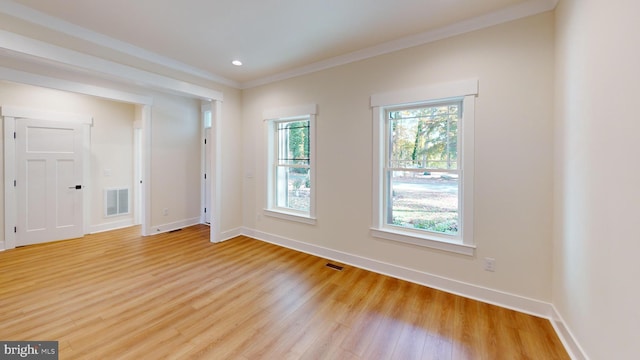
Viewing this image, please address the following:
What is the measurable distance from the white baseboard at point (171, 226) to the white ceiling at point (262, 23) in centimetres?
298

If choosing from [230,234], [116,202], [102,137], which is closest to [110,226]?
[116,202]

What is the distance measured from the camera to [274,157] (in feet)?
14.3

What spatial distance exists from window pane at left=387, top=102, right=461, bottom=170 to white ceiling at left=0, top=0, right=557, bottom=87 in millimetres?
783

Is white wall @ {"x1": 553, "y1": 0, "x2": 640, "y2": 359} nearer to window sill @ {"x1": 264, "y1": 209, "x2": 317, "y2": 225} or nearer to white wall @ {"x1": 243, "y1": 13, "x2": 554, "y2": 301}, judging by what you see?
white wall @ {"x1": 243, "y1": 13, "x2": 554, "y2": 301}

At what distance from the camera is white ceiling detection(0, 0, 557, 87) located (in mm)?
2258

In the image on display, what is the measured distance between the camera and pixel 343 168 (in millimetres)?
3402

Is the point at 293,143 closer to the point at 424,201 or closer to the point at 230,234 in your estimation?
the point at 230,234

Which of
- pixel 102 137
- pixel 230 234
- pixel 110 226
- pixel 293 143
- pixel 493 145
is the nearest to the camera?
pixel 493 145

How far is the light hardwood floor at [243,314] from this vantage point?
5.97 feet

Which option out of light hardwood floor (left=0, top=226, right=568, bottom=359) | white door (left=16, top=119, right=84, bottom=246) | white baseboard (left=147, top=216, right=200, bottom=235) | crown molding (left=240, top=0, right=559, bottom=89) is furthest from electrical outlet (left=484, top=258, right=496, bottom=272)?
white door (left=16, top=119, right=84, bottom=246)

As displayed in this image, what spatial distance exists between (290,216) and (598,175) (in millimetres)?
3356

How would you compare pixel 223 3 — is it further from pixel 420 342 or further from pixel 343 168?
pixel 420 342

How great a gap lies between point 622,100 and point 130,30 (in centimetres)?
410

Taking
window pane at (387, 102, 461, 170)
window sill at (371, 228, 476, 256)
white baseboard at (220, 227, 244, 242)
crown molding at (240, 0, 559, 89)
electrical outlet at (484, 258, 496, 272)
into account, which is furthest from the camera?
white baseboard at (220, 227, 244, 242)
